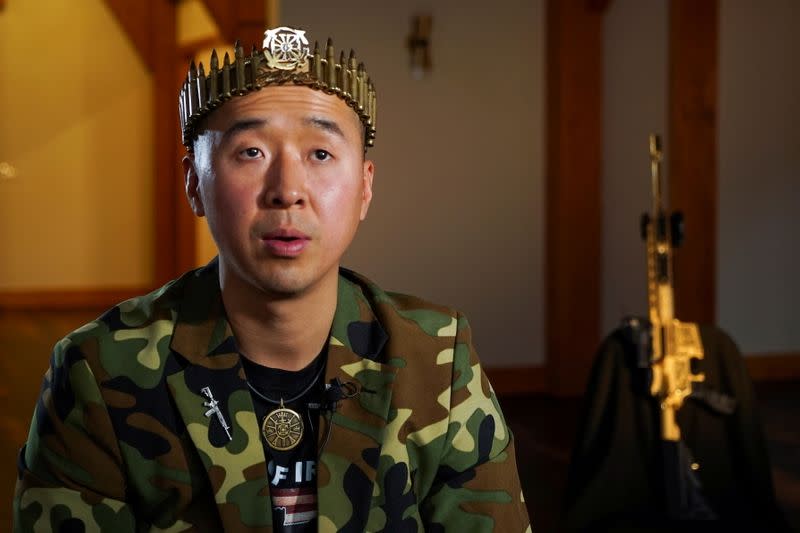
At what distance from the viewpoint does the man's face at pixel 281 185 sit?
3.81 ft

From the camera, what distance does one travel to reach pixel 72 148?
831cm

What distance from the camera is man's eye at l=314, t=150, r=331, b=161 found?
3.92ft

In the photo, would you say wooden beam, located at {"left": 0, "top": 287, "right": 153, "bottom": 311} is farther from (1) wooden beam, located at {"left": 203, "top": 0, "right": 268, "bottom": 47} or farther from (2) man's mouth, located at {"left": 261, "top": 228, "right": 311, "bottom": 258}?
(2) man's mouth, located at {"left": 261, "top": 228, "right": 311, "bottom": 258}

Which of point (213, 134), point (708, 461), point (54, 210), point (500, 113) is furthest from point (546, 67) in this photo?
point (54, 210)

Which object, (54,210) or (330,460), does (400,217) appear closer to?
(330,460)

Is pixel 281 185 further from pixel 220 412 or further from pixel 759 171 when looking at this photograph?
pixel 759 171

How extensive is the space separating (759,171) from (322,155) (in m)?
4.65

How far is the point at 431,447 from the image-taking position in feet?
4.09

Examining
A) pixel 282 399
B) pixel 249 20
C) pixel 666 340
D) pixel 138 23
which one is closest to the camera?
pixel 282 399

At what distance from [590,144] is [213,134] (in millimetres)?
3970

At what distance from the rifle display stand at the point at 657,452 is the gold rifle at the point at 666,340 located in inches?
1.6

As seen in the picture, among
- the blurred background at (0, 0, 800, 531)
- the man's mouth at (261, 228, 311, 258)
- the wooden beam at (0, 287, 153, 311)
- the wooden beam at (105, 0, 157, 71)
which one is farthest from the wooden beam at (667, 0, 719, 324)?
the wooden beam at (105, 0, 157, 71)

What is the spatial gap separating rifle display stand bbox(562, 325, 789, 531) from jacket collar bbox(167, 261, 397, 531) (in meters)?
1.95

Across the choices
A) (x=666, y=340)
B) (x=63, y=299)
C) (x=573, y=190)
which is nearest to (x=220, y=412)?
(x=666, y=340)
